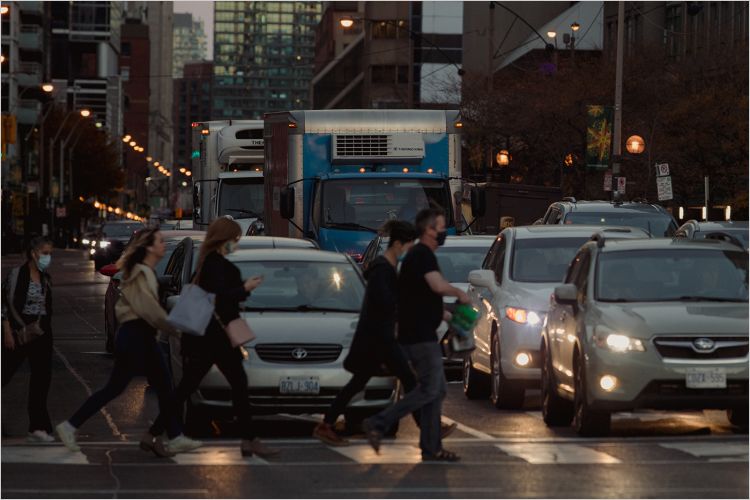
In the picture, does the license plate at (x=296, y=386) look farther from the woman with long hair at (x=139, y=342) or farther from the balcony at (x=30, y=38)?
the balcony at (x=30, y=38)

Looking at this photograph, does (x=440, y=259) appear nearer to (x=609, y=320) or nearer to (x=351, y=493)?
(x=609, y=320)

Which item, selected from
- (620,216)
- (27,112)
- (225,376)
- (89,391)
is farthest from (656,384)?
(27,112)

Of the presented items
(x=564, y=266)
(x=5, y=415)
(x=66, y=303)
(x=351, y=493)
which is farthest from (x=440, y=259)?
(x=66, y=303)

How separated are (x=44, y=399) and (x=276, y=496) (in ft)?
13.3

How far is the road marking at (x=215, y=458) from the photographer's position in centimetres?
1246

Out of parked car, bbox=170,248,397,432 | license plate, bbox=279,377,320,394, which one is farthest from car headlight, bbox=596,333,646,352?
license plate, bbox=279,377,320,394

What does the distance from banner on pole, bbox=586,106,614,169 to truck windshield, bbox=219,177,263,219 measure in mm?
15362

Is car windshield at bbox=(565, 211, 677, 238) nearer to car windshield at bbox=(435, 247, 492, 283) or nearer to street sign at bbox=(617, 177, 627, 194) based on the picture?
car windshield at bbox=(435, 247, 492, 283)

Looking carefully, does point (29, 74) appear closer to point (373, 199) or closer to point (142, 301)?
point (373, 199)

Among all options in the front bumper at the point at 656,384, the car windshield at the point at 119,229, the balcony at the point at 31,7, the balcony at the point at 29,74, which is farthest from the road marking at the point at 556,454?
the balcony at the point at 31,7

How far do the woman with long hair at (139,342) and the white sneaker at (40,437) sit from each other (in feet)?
2.52

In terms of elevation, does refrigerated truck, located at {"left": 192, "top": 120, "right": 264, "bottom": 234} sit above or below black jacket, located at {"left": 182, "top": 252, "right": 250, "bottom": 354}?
above

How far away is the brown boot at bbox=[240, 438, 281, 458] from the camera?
12648 mm

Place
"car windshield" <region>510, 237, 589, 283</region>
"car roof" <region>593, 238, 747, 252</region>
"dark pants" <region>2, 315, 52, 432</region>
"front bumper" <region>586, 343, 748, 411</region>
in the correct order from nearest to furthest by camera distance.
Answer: "front bumper" <region>586, 343, 748, 411</region> < "dark pants" <region>2, 315, 52, 432</region> < "car roof" <region>593, 238, 747, 252</region> < "car windshield" <region>510, 237, 589, 283</region>
